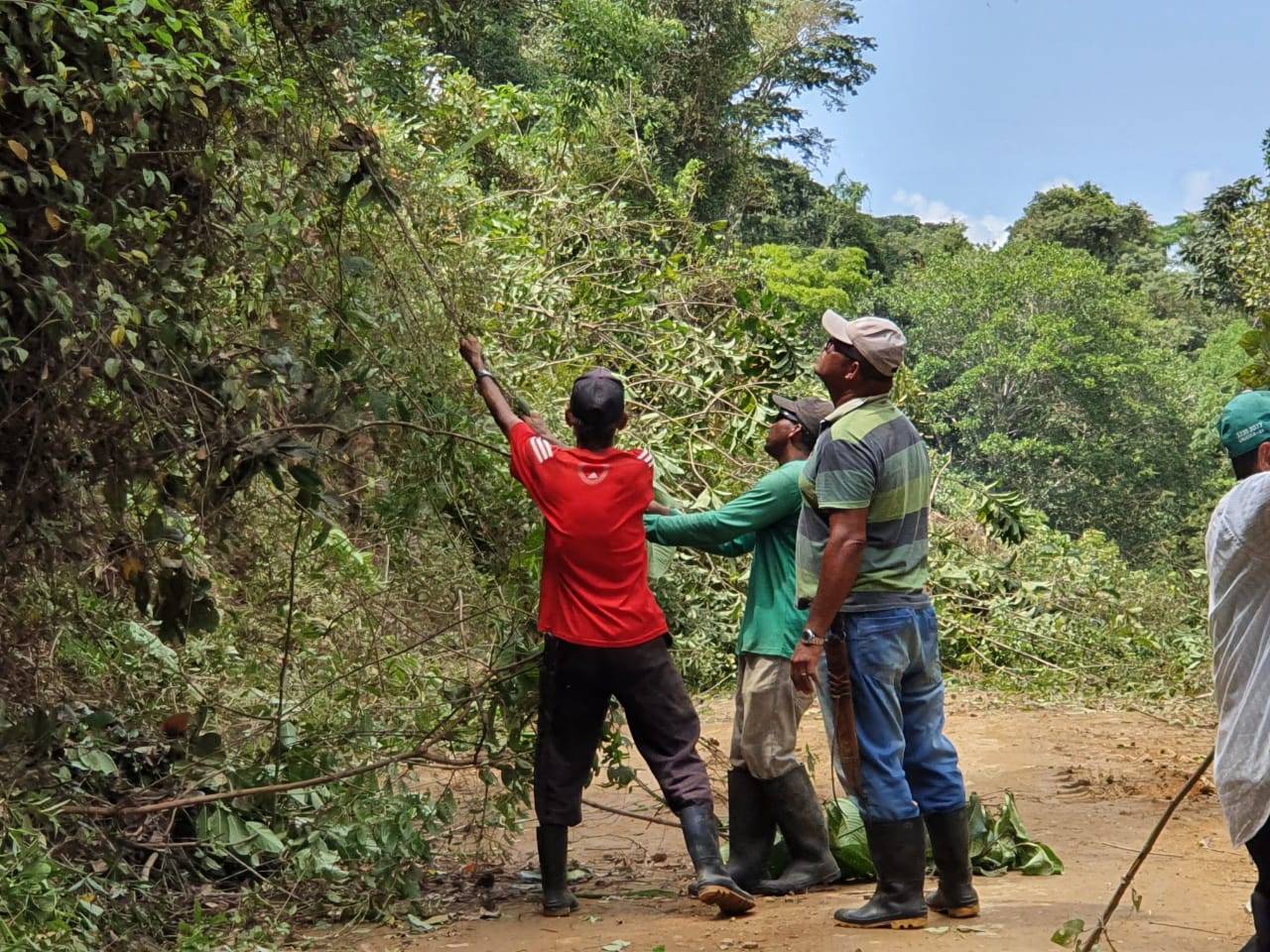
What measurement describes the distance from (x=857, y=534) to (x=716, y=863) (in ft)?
3.87

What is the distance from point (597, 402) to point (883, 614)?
1.14 m

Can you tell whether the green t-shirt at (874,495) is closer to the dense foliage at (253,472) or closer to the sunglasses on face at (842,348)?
the sunglasses on face at (842,348)

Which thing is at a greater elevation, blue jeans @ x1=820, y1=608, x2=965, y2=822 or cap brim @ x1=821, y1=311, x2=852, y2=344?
cap brim @ x1=821, y1=311, x2=852, y2=344

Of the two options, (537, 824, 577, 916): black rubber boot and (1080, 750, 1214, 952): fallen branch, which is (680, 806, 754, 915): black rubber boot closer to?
(537, 824, 577, 916): black rubber boot

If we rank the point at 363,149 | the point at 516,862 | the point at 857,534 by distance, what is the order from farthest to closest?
1. the point at 516,862
2. the point at 363,149
3. the point at 857,534

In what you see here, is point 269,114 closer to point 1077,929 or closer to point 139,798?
point 139,798

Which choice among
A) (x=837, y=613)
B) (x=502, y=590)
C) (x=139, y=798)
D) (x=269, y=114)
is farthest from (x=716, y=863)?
(x=269, y=114)

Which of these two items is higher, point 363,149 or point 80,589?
point 363,149

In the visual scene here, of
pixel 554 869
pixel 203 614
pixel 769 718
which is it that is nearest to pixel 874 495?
pixel 769 718

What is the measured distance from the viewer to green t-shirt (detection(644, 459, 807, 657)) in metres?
5.05

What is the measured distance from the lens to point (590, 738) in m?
4.92

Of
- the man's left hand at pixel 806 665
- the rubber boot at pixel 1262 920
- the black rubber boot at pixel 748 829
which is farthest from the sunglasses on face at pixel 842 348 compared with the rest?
the rubber boot at pixel 1262 920

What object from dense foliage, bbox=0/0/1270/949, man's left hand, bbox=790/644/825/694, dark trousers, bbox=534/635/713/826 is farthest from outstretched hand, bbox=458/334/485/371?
man's left hand, bbox=790/644/825/694

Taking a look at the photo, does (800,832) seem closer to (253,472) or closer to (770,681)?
(770,681)
